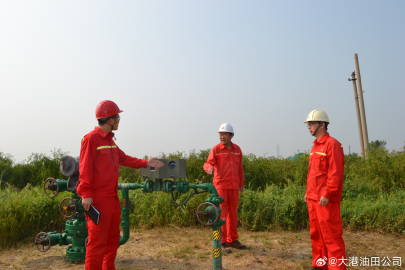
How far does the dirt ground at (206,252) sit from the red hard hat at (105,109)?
205 centimetres

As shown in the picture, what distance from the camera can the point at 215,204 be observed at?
4.03 metres

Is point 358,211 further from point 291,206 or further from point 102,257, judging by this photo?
point 102,257

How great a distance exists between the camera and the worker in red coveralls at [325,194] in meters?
3.73

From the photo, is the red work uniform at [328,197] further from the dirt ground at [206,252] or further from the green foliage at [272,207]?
the green foliage at [272,207]

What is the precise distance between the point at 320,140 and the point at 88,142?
2424mm

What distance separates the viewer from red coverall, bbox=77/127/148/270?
3.43 metres

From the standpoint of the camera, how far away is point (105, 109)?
370 centimetres

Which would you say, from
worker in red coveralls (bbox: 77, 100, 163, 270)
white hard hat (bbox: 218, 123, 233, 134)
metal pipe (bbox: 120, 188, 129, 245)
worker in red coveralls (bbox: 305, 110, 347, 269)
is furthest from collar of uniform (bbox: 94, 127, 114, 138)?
worker in red coveralls (bbox: 305, 110, 347, 269)

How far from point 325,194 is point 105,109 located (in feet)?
7.77

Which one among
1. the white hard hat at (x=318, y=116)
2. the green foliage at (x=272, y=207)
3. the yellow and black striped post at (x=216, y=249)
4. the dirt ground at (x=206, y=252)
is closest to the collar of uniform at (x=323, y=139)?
the white hard hat at (x=318, y=116)

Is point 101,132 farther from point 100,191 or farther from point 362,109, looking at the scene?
point 362,109

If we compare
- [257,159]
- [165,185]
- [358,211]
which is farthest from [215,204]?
[257,159]

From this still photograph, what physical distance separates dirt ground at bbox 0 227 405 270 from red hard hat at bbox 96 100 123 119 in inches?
80.6

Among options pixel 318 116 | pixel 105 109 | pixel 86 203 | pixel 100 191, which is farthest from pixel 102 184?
pixel 318 116
